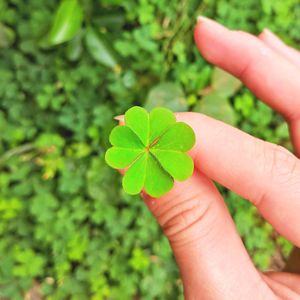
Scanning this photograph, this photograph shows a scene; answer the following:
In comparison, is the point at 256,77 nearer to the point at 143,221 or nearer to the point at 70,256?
the point at 143,221

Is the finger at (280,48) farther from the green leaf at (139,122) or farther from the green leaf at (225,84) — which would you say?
the green leaf at (139,122)

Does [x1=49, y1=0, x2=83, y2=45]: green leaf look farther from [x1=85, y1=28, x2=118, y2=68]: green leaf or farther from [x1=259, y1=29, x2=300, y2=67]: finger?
[x1=259, y1=29, x2=300, y2=67]: finger

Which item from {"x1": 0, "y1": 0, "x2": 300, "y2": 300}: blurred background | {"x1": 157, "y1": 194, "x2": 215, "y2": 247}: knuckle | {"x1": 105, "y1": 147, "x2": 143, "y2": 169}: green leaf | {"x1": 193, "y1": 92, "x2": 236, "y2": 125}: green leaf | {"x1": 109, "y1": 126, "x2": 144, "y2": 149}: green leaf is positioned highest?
{"x1": 109, "y1": 126, "x2": 144, "y2": 149}: green leaf

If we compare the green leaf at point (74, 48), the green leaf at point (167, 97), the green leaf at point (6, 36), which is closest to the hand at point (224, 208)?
the green leaf at point (167, 97)

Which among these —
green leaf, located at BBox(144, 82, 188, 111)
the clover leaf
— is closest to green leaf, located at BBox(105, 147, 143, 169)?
the clover leaf

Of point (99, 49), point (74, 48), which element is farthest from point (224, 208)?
point (74, 48)

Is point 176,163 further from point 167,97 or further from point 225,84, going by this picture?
point 225,84

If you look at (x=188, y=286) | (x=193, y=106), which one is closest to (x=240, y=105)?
(x=193, y=106)
